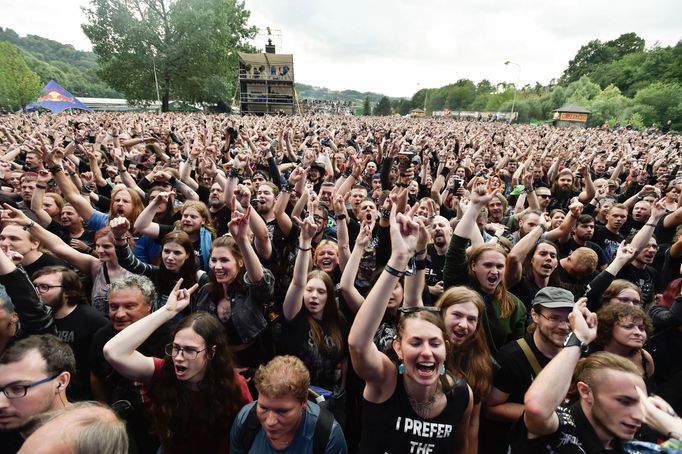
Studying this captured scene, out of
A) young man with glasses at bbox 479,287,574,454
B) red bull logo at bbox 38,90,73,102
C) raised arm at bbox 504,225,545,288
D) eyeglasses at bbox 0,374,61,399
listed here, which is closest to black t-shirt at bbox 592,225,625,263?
raised arm at bbox 504,225,545,288

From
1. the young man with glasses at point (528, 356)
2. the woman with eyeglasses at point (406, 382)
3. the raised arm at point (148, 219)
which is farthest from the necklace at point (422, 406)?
the raised arm at point (148, 219)

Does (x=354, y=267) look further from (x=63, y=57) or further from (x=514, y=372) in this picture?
(x=63, y=57)

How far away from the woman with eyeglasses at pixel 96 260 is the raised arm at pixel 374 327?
228 cm

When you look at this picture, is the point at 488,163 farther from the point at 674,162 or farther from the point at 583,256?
the point at 583,256

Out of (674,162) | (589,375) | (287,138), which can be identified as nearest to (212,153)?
(287,138)

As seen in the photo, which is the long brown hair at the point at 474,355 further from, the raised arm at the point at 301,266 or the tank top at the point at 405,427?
the raised arm at the point at 301,266

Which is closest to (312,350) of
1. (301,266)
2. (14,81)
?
(301,266)

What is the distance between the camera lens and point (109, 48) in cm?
3133

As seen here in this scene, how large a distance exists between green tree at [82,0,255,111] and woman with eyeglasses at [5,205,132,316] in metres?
35.3

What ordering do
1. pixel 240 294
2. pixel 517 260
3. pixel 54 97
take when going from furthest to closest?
pixel 54 97 < pixel 517 260 < pixel 240 294

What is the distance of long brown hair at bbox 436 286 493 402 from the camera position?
7.24 feet

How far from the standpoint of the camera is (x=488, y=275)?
283 cm

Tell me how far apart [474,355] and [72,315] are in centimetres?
279

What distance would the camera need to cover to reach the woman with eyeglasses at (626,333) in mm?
2312
